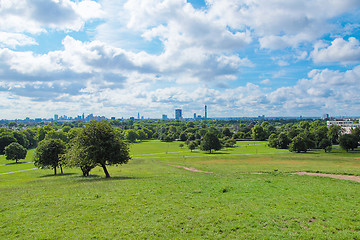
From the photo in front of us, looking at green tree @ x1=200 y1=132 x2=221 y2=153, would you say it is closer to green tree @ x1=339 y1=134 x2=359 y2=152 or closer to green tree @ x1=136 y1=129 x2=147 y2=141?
green tree @ x1=339 y1=134 x2=359 y2=152

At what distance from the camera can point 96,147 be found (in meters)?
27.4

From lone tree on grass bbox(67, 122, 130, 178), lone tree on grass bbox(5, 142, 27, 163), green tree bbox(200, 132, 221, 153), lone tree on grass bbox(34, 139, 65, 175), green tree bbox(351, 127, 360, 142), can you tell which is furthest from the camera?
green tree bbox(351, 127, 360, 142)

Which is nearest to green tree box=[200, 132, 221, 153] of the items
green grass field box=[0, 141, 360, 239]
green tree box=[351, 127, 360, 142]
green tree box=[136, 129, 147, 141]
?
green tree box=[351, 127, 360, 142]

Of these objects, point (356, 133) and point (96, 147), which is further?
point (356, 133)

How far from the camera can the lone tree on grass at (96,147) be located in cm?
2728

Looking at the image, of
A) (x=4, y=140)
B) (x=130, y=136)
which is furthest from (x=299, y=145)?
(x=4, y=140)

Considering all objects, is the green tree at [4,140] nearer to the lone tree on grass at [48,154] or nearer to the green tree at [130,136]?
the green tree at [130,136]

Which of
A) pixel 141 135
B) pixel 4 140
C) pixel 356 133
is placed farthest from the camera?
pixel 141 135

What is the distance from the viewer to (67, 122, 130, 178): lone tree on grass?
27.3 m

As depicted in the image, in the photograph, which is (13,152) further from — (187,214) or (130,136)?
(130,136)

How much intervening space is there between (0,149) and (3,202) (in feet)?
316

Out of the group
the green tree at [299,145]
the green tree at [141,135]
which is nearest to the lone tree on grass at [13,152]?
the green tree at [299,145]

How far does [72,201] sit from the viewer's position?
1587cm

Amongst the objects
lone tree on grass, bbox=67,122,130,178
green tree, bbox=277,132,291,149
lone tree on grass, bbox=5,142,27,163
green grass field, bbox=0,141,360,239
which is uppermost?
lone tree on grass, bbox=67,122,130,178
